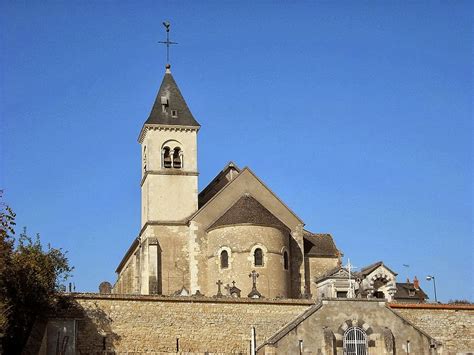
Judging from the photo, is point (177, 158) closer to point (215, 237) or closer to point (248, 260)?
point (215, 237)

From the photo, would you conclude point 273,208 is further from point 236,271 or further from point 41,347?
point 41,347

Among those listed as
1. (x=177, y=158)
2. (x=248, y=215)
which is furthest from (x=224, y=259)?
(x=177, y=158)

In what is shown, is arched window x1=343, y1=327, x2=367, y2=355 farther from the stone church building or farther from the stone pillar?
the stone pillar

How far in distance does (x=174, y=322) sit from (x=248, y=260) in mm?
13623

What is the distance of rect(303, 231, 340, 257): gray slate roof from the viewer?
58.2 meters

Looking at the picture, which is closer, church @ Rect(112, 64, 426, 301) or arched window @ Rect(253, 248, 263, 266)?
arched window @ Rect(253, 248, 263, 266)

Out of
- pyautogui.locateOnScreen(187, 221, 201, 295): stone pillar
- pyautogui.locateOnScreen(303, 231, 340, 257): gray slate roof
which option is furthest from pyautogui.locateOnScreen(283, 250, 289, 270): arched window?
pyautogui.locateOnScreen(187, 221, 201, 295): stone pillar

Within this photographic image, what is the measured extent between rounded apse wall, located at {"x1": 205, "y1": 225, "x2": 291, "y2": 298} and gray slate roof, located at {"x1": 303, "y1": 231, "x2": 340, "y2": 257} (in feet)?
14.3

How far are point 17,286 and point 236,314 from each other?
1015 cm

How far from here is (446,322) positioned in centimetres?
4250

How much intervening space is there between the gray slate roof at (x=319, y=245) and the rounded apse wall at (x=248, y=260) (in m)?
4.35

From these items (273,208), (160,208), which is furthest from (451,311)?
(160,208)

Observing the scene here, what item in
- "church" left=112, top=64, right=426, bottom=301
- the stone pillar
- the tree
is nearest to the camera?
the tree

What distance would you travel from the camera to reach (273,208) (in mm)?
57906
